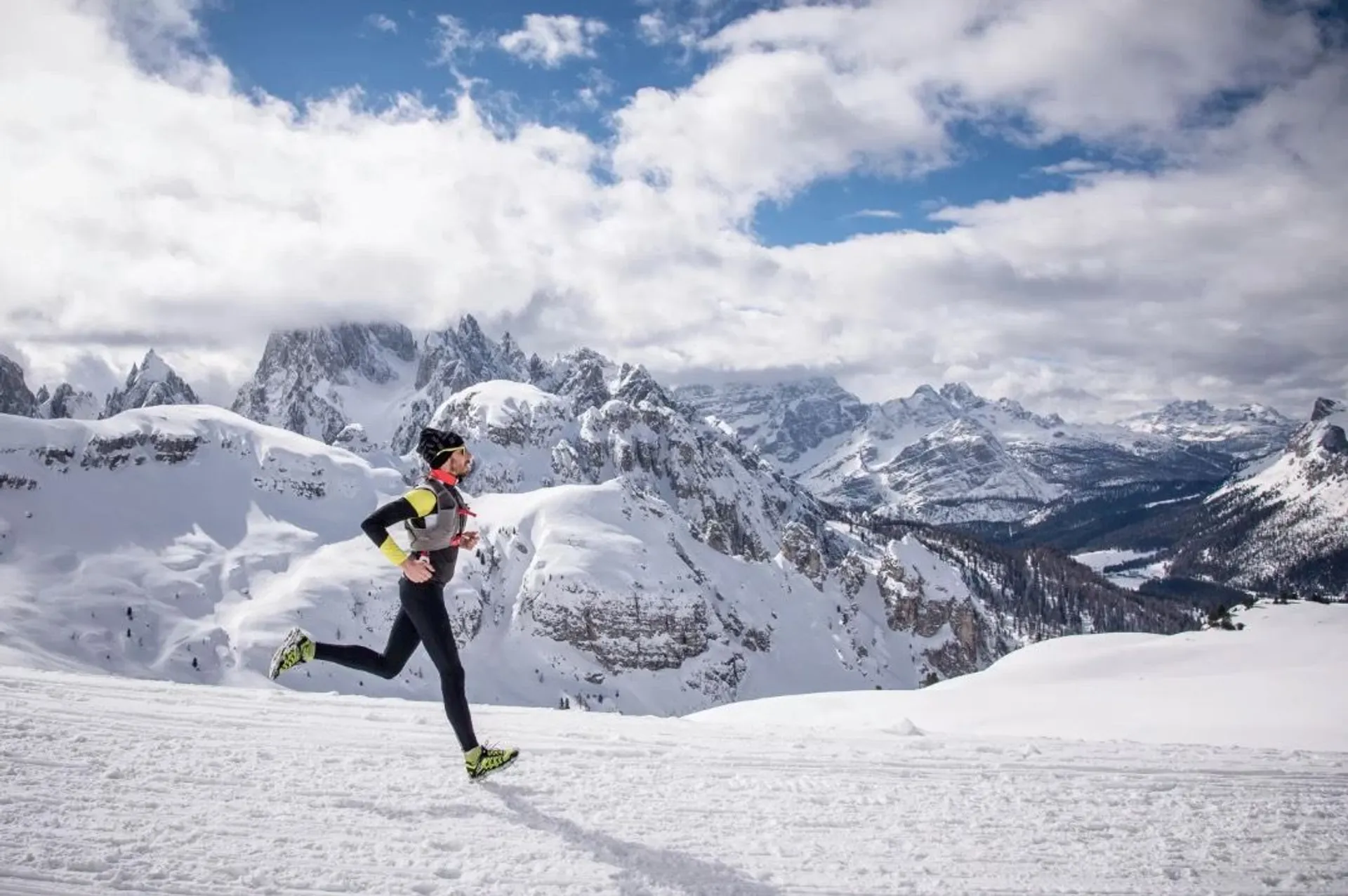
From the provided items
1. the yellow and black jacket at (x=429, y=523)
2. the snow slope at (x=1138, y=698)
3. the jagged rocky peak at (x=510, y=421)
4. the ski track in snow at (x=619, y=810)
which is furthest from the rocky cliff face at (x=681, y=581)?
the yellow and black jacket at (x=429, y=523)

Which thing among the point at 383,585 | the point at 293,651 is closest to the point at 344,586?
the point at 383,585

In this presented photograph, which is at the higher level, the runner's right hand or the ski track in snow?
the runner's right hand

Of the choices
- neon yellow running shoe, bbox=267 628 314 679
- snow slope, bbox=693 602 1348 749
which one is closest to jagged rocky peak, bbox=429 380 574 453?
snow slope, bbox=693 602 1348 749

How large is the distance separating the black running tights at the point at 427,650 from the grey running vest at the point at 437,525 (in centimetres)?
34

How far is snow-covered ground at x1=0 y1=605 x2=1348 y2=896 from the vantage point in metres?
5.02

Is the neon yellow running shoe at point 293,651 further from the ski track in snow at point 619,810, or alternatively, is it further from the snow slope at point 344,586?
the snow slope at point 344,586

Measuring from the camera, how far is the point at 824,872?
17.3ft

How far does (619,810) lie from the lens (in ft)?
20.2

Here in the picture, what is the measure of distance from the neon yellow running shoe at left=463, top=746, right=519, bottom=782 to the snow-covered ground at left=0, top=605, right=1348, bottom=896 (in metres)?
0.13

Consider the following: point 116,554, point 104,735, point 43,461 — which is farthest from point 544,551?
point 104,735

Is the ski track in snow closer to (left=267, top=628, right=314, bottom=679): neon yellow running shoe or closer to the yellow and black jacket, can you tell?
(left=267, top=628, right=314, bottom=679): neon yellow running shoe

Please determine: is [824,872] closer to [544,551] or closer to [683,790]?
[683,790]

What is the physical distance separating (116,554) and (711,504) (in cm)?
12109

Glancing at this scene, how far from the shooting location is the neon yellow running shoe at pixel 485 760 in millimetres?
6637
